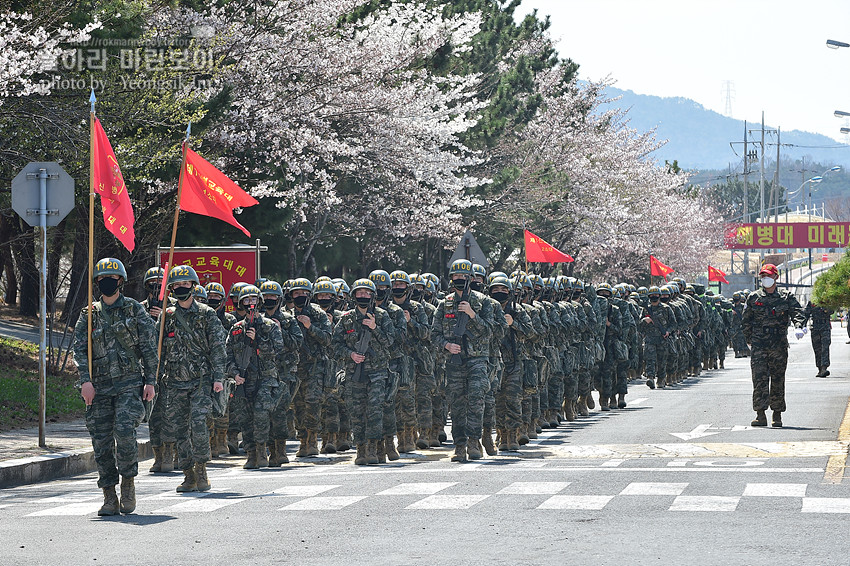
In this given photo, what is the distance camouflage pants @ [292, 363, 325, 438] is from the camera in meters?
16.5

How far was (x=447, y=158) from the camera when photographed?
3189 cm

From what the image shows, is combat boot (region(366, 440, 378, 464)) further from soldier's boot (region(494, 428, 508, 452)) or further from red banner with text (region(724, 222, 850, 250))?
red banner with text (region(724, 222, 850, 250))

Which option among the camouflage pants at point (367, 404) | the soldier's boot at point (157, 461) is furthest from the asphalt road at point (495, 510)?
the camouflage pants at point (367, 404)

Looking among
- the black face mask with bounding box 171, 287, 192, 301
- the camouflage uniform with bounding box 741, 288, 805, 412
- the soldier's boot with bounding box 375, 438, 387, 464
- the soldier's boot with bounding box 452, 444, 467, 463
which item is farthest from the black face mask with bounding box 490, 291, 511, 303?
the black face mask with bounding box 171, 287, 192, 301

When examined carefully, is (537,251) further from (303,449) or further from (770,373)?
(303,449)

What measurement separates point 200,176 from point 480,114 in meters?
24.0

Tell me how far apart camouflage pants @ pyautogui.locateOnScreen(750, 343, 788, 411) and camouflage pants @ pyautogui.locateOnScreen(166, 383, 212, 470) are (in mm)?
8450

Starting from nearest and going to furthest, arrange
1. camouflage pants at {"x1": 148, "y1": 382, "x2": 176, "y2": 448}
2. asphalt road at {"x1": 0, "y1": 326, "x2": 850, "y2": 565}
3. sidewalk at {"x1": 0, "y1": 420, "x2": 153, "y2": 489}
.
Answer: asphalt road at {"x1": 0, "y1": 326, "x2": 850, "y2": 565}, camouflage pants at {"x1": 148, "y1": 382, "x2": 176, "y2": 448}, sidewalk at {"x1": 0, "y1": 420, "x2": 153, "y2": 489}

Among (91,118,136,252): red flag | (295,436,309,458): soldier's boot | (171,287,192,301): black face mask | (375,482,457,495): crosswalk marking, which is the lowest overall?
(295,436,309,458): soldier's boot

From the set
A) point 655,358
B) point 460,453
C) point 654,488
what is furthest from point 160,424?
point 655,358

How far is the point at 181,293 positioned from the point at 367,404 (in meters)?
3.02

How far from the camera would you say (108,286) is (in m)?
10.8

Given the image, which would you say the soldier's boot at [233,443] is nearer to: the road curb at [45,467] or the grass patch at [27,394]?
the road curb at [45,467]

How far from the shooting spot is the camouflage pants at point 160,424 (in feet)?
44.1
